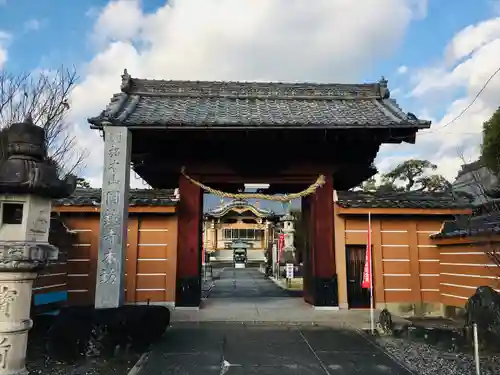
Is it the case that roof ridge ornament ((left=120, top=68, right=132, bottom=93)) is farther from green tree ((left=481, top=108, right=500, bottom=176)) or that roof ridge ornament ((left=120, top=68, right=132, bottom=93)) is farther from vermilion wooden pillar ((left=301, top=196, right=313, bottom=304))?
green tree ((left=481, top=108, right=500, bottom=176))

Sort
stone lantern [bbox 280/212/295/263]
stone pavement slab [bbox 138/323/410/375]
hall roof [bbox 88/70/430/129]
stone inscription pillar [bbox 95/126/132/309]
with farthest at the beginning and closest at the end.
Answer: stone lantern [bbox 280/212/295/263] < hall roof [bbox 88/70/430/129] < stone inscription pillar [bbox 95/126/132/309] < stone pavement slab [bbox 138/323/410/375]

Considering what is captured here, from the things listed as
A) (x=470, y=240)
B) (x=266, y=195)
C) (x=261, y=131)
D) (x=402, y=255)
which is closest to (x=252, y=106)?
(x=261, y=131)

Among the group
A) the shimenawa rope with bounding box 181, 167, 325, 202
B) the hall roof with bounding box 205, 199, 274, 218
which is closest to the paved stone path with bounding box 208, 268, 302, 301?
the shimenawa rope with bounding box 181, 167, 325, 202

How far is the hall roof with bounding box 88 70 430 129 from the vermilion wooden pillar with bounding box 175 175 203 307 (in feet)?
7.76

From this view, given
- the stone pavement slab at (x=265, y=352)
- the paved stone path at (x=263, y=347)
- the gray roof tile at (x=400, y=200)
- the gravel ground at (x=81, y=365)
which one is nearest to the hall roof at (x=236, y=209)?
the gray roof tile at (x=400, y=200)

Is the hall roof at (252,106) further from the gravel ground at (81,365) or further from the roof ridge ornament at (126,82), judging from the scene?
the gravel ground at (81,365)

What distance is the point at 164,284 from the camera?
11336 mm

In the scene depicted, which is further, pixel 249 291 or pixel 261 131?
pixel 249 291

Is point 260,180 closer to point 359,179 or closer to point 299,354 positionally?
point 359,179

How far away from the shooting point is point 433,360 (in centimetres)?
660

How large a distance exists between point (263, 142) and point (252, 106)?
1124 mm

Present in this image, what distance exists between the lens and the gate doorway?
11555 millimetres

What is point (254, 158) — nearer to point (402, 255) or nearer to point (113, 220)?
point (113, 220)

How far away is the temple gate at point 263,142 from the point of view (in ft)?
33.2
